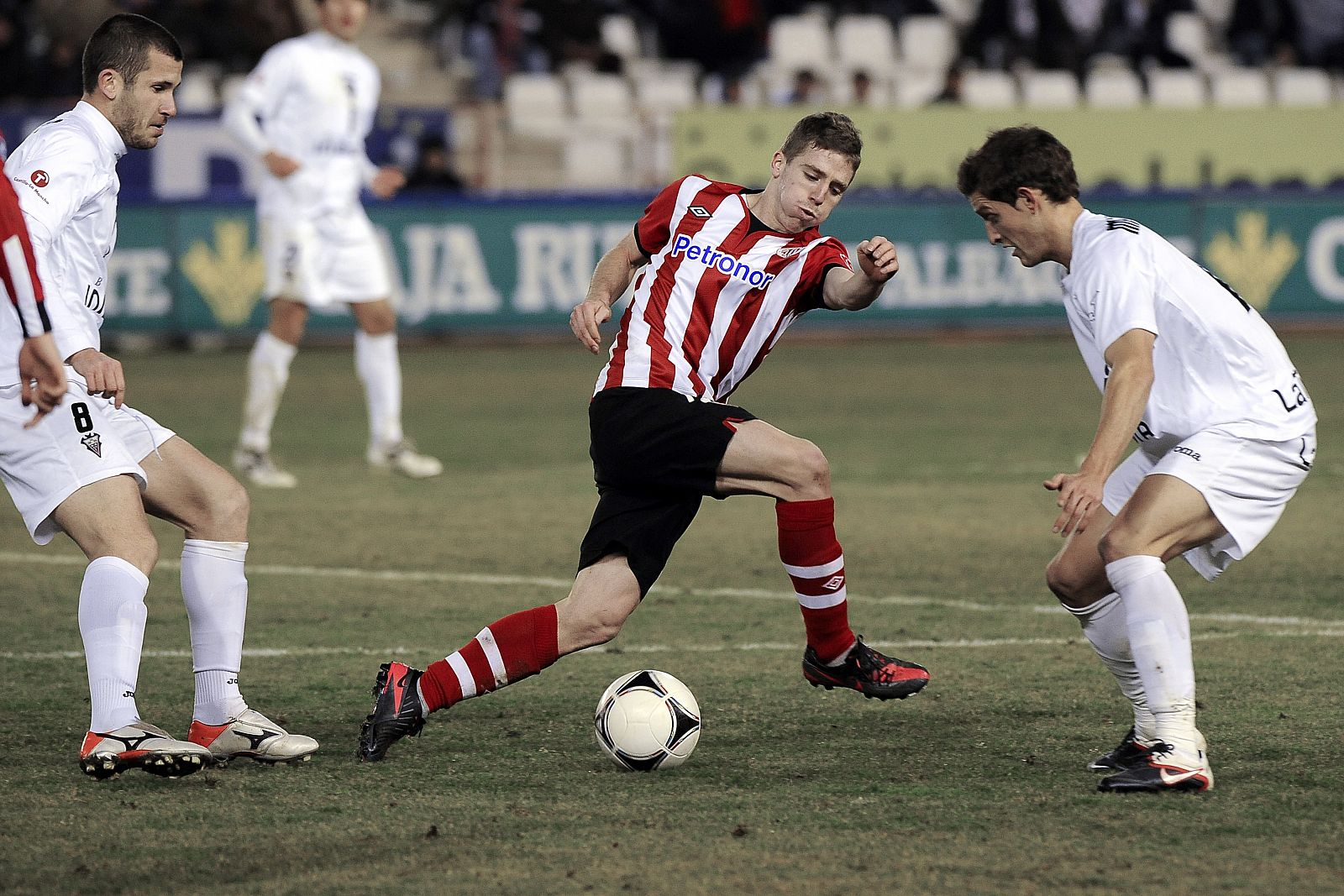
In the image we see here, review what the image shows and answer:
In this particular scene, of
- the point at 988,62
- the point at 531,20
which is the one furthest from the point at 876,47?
the point at 531,20

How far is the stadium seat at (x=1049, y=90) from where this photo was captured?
22141 millimetres

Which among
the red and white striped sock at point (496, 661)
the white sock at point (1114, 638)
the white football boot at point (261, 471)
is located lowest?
the white football boot at point (261, 471)

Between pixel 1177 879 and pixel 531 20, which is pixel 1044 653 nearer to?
pixel 1177 879

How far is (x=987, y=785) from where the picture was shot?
460 centimetres

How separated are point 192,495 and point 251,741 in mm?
649

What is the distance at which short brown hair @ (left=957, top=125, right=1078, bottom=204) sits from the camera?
4660 millimetres

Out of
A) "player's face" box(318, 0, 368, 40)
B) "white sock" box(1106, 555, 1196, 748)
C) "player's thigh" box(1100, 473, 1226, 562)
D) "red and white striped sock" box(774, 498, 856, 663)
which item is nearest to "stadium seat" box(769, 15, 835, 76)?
"player's face" box(318, 0, 368, 40)

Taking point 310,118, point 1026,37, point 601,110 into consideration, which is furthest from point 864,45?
point 310,118

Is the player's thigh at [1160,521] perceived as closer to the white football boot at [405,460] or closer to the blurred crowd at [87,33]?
the white football boot at [405,460]

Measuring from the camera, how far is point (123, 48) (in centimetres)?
490

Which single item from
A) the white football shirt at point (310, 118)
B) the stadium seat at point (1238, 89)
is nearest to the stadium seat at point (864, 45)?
the stadium seat at point (1238, 89)

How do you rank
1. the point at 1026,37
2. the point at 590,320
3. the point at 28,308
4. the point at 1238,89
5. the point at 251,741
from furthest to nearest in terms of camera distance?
the point at 1026,37, the point at 1238,89, the point at 590,320, the point at 251,741, the point at 28,308

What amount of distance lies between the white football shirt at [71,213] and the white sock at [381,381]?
18.5 ft

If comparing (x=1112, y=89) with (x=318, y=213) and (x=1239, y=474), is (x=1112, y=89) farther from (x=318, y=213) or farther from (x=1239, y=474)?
(x=1239, y=474)
